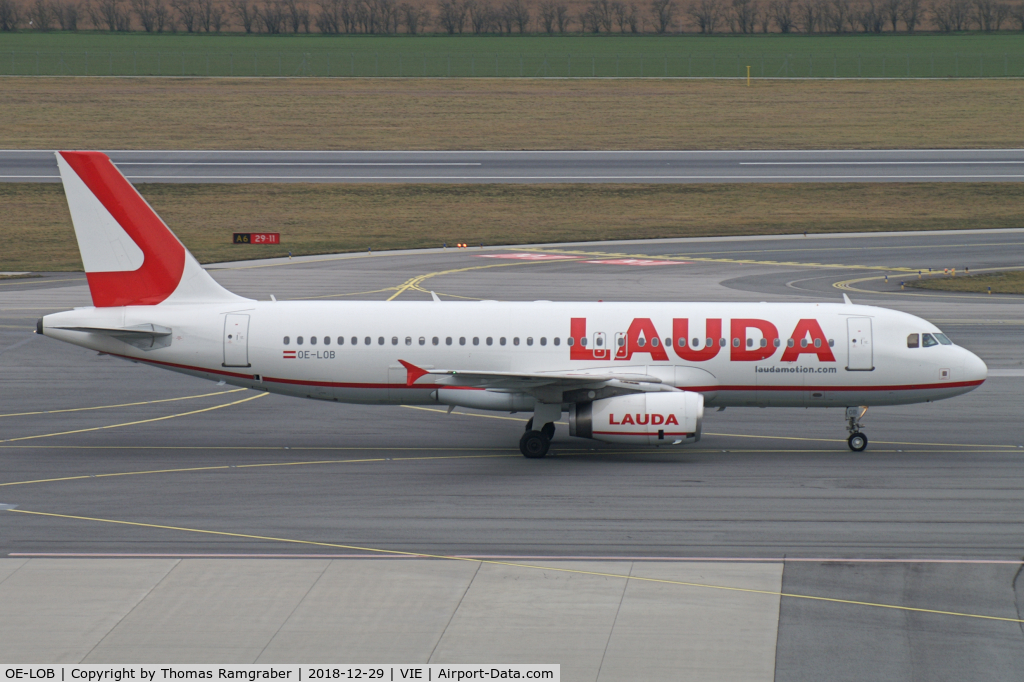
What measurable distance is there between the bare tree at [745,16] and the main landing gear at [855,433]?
153 metres

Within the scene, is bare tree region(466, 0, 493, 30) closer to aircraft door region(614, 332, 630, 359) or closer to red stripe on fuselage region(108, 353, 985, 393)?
red stripe on fuselage region(108, 353, 985, 393)

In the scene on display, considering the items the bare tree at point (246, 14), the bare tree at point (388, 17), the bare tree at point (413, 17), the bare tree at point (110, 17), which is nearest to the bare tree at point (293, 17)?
the bare tree at point (246, 14)

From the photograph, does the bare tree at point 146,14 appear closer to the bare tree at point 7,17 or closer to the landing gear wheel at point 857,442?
the bare tree at point 7,17

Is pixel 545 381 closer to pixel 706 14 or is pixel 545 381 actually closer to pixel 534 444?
pixel 534 444

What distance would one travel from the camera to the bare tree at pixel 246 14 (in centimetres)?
17549

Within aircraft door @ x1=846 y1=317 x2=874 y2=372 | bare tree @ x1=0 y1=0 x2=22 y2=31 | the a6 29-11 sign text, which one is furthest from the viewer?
bare tree @ x1=0 y1=0 x2=22 y2=31

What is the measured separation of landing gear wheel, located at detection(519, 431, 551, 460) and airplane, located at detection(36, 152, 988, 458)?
0.17 ft

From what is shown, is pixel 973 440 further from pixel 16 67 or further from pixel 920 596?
pixel 16 67

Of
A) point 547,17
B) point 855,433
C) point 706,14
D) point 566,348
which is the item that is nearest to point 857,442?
point 855,433

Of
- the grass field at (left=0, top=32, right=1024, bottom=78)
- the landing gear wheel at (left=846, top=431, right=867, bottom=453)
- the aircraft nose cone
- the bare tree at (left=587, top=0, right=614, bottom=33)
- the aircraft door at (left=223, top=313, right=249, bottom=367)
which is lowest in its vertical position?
the landing gear wheel at (left=846, top=431, right=867, bottom=453)

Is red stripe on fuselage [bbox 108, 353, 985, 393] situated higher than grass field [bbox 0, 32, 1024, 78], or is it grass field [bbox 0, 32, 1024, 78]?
grass field [bbox 0, 32, 1024, 78]

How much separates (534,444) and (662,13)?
160676 mm

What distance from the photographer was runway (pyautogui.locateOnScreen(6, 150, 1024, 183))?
89.7 m

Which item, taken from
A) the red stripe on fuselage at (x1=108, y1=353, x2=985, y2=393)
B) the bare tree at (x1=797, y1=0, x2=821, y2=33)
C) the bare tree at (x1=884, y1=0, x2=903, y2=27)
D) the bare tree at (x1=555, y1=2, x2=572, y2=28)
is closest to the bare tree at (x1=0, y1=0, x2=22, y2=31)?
the bare tree at (x1=555, y1=2, x2=572, y2=28)
